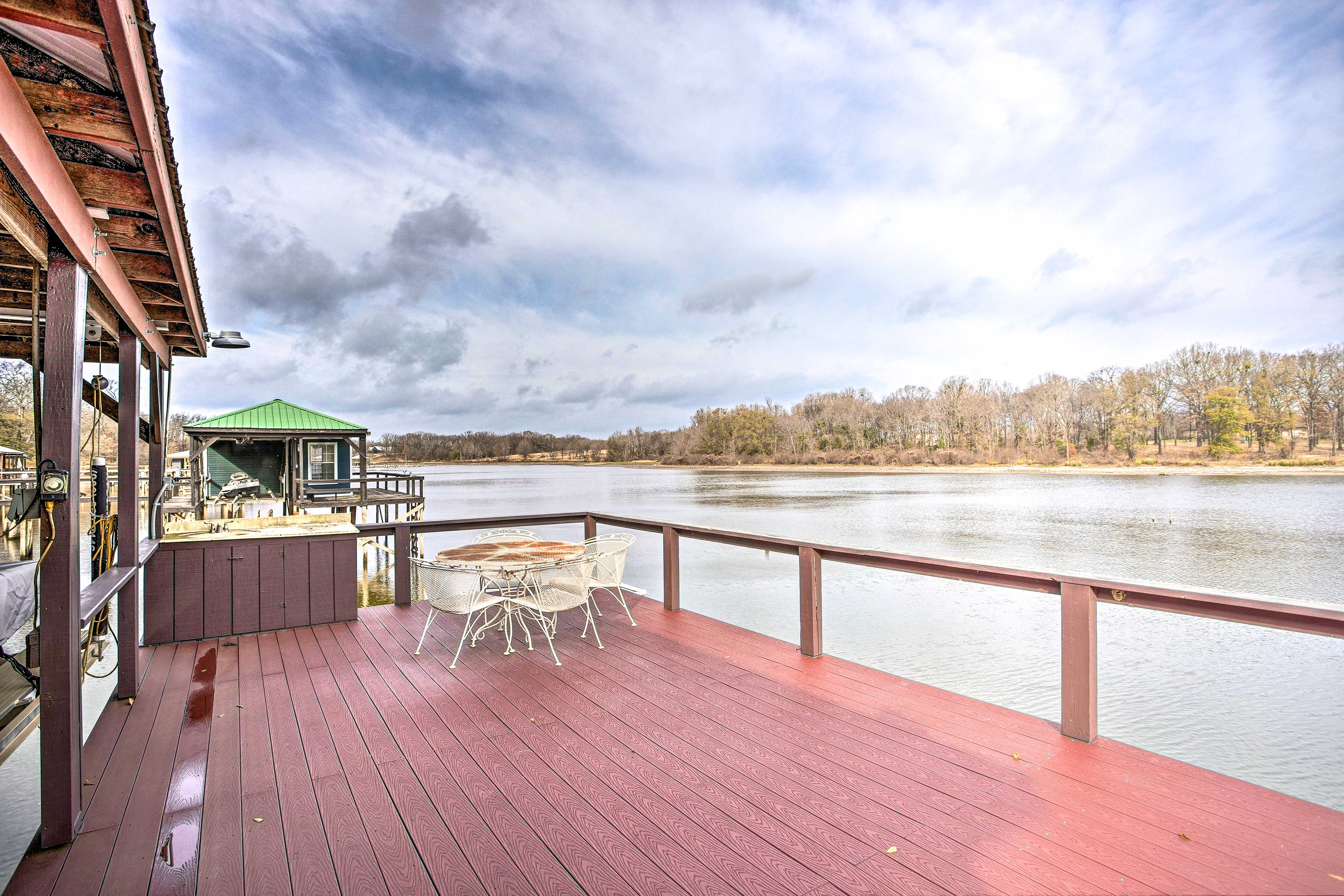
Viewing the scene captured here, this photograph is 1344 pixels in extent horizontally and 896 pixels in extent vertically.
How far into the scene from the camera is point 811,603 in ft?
12.0

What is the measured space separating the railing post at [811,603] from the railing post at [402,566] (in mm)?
3283

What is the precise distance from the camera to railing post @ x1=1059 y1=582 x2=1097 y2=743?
8.11 ft

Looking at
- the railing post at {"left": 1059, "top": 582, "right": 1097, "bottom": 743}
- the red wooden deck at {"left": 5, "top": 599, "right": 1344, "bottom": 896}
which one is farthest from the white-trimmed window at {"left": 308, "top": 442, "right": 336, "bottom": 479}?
the railing post at {"left": 1059, "top": 582, "right": 1097, "bottom": 743}

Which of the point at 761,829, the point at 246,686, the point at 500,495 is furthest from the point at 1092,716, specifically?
the point at 500,495

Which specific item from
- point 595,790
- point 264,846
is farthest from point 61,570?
point 595,790

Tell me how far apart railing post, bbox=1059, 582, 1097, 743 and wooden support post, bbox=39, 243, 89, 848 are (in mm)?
3608

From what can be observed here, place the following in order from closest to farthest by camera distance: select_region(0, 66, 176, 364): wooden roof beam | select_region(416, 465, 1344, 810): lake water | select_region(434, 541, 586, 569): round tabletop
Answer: select_region(0, 66, 176, 364): wooden roof beam < select_region(434, 541, 586, 569): round tabletop < select_region(416, 465, 1344, 810): lake water

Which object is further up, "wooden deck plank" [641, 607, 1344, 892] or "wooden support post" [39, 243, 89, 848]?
"wooden support post" [39, 243, 89, 848]

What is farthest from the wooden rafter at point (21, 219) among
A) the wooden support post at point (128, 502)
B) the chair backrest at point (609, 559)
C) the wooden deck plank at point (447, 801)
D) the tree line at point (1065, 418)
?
the tree line at point (1065, 418)

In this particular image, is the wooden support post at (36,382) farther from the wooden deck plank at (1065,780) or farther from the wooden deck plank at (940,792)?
the wooden deck plank at (1065,780)

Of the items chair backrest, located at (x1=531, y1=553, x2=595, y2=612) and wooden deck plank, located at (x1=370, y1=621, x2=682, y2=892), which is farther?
chair backrest, located at (x1=531, y1=553, x2=595, y2=612)

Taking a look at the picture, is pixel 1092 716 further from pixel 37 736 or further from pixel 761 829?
pixel 37 736

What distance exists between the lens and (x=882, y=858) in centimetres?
174

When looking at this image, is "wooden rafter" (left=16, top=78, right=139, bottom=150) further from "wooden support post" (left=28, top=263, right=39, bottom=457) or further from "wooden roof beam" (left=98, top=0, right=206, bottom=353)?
"wooden support post" (left=28, top=263, right=39, bottom=457)
